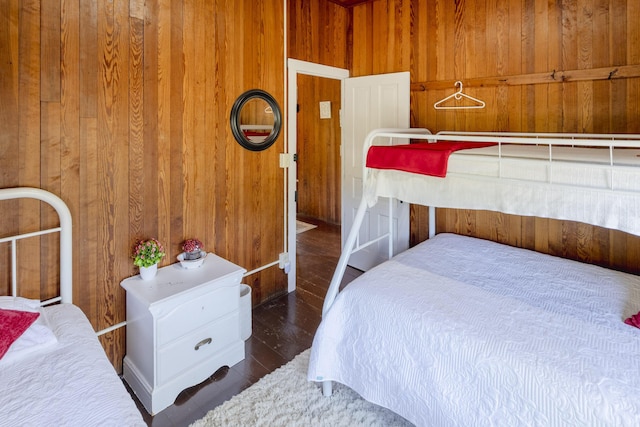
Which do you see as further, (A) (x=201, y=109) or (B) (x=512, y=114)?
(B) (x=512, y=114)

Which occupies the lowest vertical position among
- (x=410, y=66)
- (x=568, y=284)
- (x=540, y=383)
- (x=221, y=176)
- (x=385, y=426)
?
(x=385, y=426)

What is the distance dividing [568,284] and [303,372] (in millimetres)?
1530

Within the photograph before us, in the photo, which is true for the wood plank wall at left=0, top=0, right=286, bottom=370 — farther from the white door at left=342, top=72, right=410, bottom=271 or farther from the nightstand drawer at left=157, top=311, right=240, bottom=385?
the white door at left=342, top=72, right=410, bottom=271

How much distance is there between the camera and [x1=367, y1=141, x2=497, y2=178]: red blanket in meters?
1.87

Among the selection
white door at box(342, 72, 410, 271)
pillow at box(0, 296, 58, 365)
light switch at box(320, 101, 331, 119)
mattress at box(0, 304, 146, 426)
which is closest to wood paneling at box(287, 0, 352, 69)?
white door at box(342, 72, 410, 271)

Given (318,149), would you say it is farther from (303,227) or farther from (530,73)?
(530,73)

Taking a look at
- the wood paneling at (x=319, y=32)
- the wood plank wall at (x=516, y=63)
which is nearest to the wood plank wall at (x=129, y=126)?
the wood paneling at (x=319, y=32)

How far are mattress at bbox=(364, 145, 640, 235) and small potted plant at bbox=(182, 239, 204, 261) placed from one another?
1275 millimetres

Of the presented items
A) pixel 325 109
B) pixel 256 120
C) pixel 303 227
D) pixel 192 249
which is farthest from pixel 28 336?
pixel 325 109

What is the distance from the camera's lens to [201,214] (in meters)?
2.54

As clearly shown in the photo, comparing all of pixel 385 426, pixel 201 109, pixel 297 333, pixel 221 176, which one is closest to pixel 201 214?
pixel 221 176

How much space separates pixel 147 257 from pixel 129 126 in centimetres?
75

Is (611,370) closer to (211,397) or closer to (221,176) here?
(211,397)

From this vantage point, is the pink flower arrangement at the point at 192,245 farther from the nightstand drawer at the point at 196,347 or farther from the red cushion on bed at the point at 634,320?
the red cushion on bed at the point at 634,320
